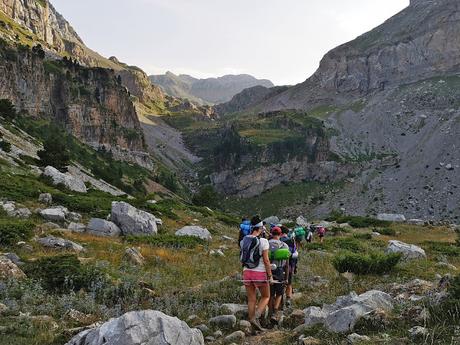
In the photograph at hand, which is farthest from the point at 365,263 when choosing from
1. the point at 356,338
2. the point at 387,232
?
the point at 387,232

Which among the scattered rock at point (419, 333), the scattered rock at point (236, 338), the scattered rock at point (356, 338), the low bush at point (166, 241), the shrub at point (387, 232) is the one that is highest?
the scattered rock at point (419, 333)

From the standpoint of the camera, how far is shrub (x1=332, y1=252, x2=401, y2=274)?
16875mm

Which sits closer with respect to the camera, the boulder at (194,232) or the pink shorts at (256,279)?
the pink shorts at (256,279)

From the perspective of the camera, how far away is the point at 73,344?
7910mm

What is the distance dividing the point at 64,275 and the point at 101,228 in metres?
11.9

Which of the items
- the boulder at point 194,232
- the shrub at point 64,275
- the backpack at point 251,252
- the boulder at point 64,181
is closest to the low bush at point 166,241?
the boulder at point 194,232

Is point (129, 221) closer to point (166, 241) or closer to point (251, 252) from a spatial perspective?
point (166, 241)

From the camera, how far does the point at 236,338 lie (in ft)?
31.3

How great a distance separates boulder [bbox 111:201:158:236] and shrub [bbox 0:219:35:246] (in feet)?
23.3

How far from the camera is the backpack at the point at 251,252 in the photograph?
11.1m

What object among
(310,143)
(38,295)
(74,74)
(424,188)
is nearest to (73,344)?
(38,295)

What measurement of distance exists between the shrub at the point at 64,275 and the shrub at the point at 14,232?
4.59m

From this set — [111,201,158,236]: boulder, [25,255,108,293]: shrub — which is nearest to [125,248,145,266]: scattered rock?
[25,255,108,293]: shrub

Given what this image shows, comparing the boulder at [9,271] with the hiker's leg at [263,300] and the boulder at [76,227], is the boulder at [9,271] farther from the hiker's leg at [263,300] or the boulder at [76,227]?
the boulder at [76,227]
